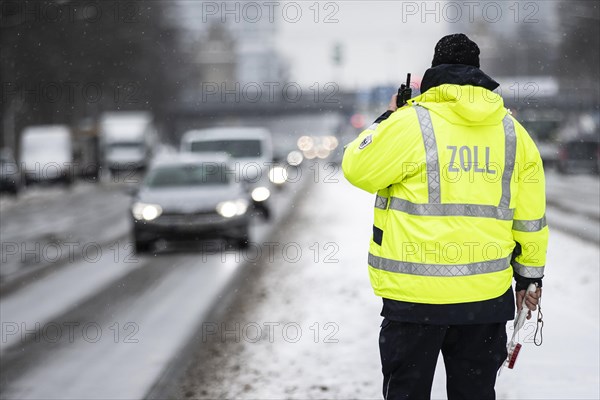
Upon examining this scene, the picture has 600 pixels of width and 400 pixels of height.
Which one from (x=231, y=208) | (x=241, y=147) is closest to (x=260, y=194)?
Result: (x=241, y=147)

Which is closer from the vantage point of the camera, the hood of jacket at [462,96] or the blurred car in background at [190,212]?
the hood of jacket at [462,96]

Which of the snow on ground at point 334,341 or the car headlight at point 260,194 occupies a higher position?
the snow on ground at point 334,341

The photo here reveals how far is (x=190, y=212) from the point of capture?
14914mm

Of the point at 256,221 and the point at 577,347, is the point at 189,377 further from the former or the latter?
the point at 256,221

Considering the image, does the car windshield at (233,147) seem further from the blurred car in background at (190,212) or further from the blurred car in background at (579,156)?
the blurred car in background at (579,156)

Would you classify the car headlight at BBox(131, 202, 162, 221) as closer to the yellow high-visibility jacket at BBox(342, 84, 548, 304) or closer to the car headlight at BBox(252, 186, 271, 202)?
the car headlight at BBox(252, 186, 271, 202)

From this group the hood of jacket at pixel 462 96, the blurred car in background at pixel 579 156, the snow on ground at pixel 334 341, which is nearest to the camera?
the hood of jacket at pixel 462 96

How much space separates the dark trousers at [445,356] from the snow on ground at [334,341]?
199cm

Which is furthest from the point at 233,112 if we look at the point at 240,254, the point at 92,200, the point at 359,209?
the point at 240,254

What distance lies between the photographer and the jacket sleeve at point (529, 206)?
3736mm

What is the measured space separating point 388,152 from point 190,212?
11510mm

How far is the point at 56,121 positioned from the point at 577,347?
6007 cm

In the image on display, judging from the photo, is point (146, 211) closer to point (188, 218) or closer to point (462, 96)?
point (188, 218)

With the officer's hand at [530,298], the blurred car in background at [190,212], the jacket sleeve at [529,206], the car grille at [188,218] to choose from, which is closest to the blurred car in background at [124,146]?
the blurred car in background at [190,212]
